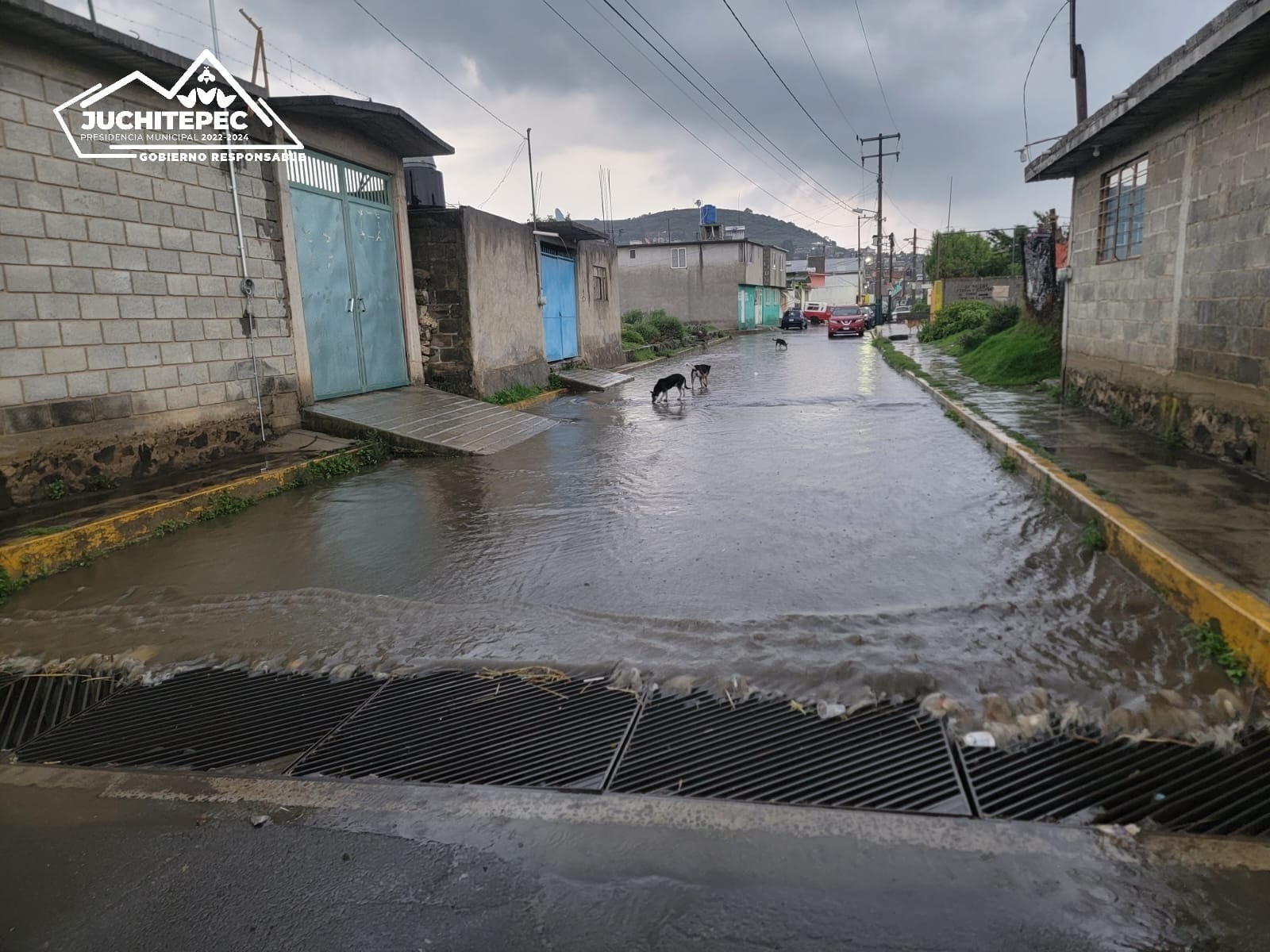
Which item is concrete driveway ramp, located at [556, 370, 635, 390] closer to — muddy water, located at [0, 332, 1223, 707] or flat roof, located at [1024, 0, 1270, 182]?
muddy water, located at [0, 332, 1223, 707]

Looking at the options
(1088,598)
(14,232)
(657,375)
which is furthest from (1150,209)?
(657,375)

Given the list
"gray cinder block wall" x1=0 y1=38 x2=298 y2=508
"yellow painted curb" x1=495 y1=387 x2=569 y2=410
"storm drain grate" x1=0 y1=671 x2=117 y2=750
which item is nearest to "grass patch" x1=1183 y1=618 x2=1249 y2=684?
"storm drain grate" x1=0 y1=671 x2=117 y2=750

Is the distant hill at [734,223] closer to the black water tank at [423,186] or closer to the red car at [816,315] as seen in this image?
the red car at [816,315]

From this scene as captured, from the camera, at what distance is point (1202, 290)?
8133 mm

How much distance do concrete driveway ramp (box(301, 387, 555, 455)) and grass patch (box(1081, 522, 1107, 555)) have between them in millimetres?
6892

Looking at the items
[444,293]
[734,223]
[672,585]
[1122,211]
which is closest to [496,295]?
[444,293]

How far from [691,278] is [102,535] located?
46.3 meters

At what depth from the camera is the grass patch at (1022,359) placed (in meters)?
15.2

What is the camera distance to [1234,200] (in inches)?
298

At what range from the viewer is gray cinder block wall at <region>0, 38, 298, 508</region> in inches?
272

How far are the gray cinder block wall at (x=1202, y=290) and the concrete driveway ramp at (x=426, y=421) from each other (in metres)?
7.80

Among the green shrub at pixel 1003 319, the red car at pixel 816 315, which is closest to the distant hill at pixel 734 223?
the red car at pixel 816 315

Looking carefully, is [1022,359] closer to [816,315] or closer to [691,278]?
[691,278]

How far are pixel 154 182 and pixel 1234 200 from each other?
33.8 ft
